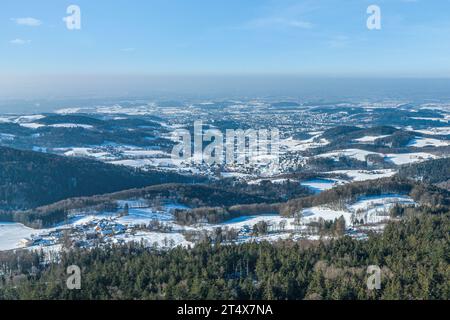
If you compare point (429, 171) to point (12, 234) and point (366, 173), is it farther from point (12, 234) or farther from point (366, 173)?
point (12, 234)

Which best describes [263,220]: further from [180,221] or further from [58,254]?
[58,254]

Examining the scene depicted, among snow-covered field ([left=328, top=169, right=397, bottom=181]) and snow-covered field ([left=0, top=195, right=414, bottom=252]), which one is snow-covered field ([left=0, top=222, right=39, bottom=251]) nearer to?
snow-covered field ([left=0, top=195, right=414, bottom=252])

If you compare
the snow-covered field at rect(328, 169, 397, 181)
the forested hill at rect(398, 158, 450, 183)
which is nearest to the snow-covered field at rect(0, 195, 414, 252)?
the snow-covered field at rect(328, 169, 397, 181)

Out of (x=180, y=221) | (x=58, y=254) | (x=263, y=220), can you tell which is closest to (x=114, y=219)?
(x=180, y=221)

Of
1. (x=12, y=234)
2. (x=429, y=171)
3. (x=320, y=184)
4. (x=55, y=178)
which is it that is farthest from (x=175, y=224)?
(x=429, y=171)

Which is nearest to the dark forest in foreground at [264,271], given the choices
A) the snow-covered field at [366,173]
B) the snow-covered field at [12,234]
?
the snow-covered field at [12,234]
